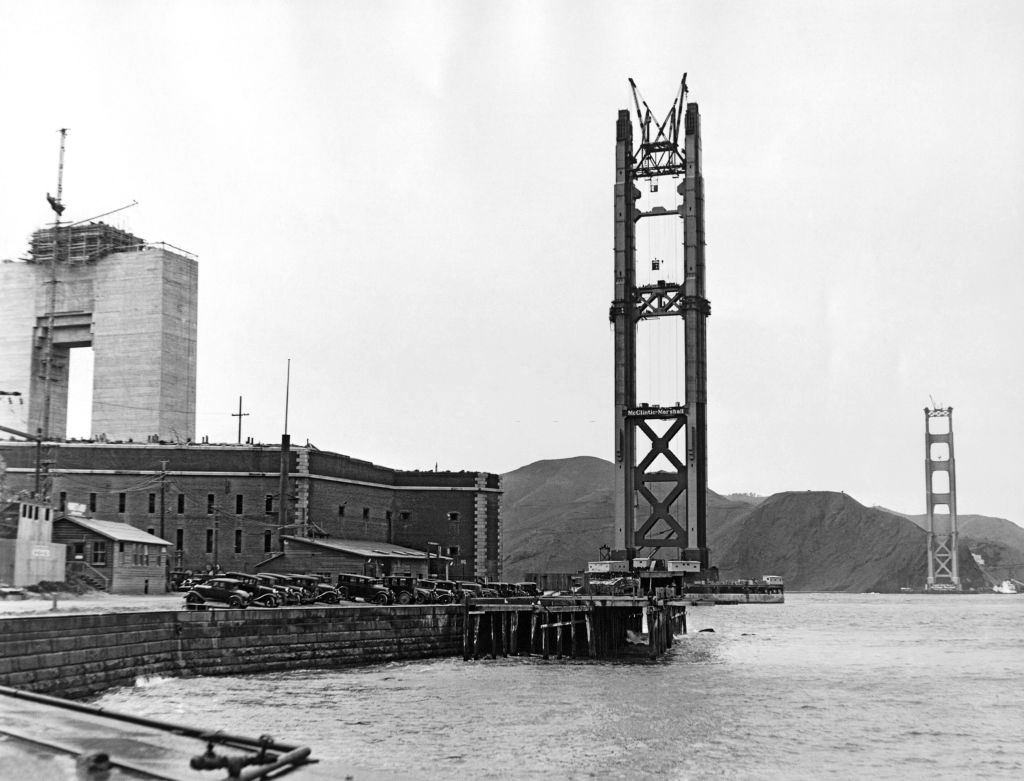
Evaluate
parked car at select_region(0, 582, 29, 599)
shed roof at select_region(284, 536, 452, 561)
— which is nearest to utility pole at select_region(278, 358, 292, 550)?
shed roof at select_region(284, 536, 452, 561)

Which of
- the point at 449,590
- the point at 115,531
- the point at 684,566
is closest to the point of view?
the point at 449,590

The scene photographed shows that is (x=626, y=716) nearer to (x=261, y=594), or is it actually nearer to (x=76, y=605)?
(x=261, y=594)

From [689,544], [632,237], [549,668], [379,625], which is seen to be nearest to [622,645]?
[549,668]

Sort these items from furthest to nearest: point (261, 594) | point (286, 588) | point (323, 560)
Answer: point (323, 560)
point (286, 588)
point (261, 594)

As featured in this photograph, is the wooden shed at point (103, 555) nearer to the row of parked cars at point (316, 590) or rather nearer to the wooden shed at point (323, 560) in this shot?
the row of parked cars at point (316, 590)

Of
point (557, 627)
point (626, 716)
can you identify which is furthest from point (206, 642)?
point (557, 627)

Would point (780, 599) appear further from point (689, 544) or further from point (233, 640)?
point (233, 640)

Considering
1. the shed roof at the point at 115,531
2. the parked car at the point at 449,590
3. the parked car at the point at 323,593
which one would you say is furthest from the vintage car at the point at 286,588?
the shed roof at the point at 115,531
